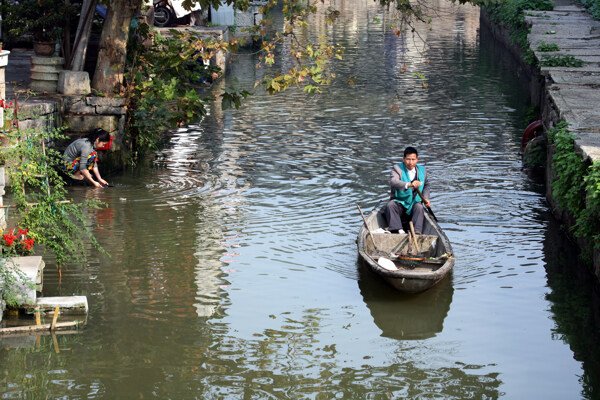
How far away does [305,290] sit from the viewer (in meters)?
10.4

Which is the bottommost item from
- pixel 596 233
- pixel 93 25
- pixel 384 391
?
pixel 384 391

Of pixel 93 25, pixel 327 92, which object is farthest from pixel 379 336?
pixel 327 92

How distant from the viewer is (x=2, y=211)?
9.71m

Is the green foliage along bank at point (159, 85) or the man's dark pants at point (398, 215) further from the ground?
the green foliage along bank at point (159, 85)

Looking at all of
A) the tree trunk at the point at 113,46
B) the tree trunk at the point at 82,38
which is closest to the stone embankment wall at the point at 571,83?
the tree trunk at the point at 113,46

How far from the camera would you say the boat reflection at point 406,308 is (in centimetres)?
942

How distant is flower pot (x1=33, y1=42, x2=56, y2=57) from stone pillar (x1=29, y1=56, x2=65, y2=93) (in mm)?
431

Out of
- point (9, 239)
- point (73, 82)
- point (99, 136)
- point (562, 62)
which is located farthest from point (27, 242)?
point (562, 62)

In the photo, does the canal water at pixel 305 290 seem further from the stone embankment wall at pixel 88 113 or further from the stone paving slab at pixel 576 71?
the stone paving slab at pixel 576 71

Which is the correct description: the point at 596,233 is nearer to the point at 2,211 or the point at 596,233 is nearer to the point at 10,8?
the point at 2,211

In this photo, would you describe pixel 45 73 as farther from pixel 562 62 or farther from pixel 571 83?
pixel 562 62

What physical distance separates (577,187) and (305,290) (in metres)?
3.71

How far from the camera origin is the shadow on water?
854 centimetres

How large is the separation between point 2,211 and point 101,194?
16.2ft
